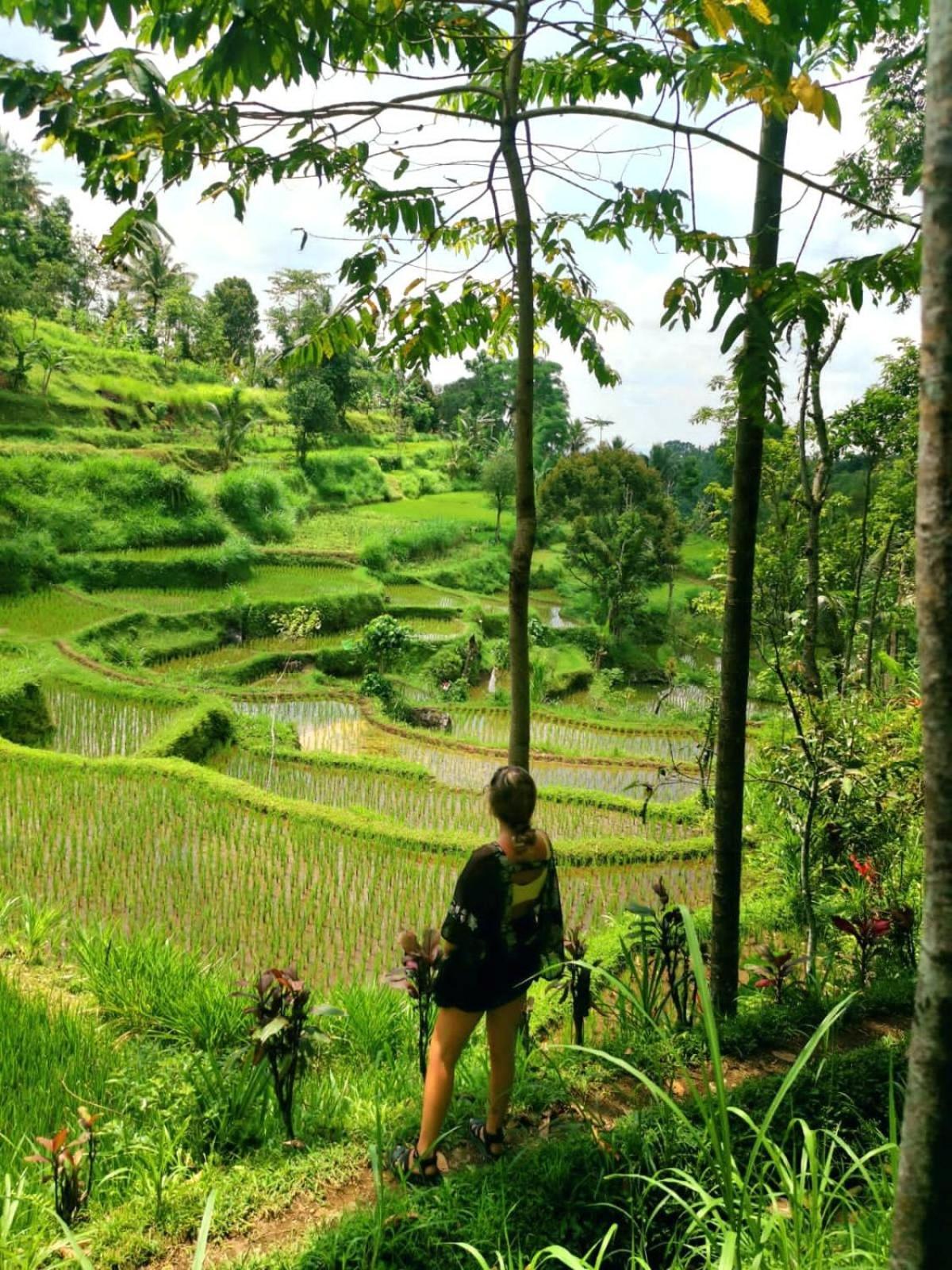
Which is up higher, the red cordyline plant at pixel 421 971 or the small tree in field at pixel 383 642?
the small tree in field at pixel 383 642

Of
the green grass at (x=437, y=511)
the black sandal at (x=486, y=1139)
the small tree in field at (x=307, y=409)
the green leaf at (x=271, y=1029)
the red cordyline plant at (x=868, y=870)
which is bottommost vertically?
the black sandal at (x=486, y=1139)

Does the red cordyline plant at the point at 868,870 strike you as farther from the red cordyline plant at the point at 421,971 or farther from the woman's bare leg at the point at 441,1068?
the woman's bare leg at the point at 441,1068

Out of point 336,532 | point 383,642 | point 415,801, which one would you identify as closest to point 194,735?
point 415,801

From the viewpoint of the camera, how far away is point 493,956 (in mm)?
2260

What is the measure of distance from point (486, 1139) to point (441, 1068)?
262mm

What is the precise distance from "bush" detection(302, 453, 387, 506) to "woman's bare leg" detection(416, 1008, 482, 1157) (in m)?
23.7

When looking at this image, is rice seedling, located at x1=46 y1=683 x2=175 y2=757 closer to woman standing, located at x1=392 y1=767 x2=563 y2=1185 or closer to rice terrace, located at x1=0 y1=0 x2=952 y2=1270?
rice terrace, located at x1=0 y1=0 x2=952 y2=1270

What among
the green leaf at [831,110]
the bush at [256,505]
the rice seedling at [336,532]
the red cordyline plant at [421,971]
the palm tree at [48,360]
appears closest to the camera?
the green leaf at [831,110]

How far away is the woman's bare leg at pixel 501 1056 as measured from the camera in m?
2.31

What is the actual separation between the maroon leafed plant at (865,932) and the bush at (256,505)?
56.6 feet

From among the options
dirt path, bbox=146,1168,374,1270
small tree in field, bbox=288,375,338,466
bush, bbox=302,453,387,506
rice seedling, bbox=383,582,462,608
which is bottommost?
dirt path, bbox=146,1168,374,1270

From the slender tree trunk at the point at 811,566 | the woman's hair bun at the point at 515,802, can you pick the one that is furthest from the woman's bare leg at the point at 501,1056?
the slender tree trunk at the point at 811,566

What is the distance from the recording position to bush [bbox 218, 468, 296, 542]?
1905 centimetres

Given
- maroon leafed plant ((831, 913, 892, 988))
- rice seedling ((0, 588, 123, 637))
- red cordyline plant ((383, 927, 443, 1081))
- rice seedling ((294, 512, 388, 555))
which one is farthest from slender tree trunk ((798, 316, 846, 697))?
rice seedling ((294, 512, 388, 555))
